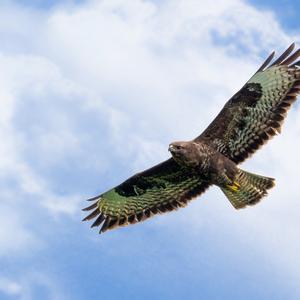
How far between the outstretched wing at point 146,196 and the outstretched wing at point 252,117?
1.04 m

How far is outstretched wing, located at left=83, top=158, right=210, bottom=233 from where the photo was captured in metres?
17.7

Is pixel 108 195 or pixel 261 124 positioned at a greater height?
pixel 108 195

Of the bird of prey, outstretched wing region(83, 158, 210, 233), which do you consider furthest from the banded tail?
outstretched wing region(83, 158, 210, 233)

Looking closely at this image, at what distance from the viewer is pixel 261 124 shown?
16922 mm

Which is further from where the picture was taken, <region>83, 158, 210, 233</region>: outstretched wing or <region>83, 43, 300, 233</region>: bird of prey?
<region>83, 158, 210, 233</region>: outstretched wing

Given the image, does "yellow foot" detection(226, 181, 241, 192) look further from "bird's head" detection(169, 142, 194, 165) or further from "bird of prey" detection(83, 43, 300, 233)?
"bird's head" detection(169, 142, 194, 165)

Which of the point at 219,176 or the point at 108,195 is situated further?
the point at 108,195

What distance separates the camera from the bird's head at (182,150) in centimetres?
1642

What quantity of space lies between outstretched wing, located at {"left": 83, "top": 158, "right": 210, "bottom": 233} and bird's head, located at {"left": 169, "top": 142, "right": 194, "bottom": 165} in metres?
0.99

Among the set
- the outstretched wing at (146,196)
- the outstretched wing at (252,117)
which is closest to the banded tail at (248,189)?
the outstretched wing at (252,117)

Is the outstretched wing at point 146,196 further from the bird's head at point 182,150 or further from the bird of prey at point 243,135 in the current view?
the bird's head at point 182,150

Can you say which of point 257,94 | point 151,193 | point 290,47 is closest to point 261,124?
point 257,94

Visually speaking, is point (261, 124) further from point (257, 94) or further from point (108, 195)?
point (108, 195)

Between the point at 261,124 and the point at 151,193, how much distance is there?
275 centimetres
